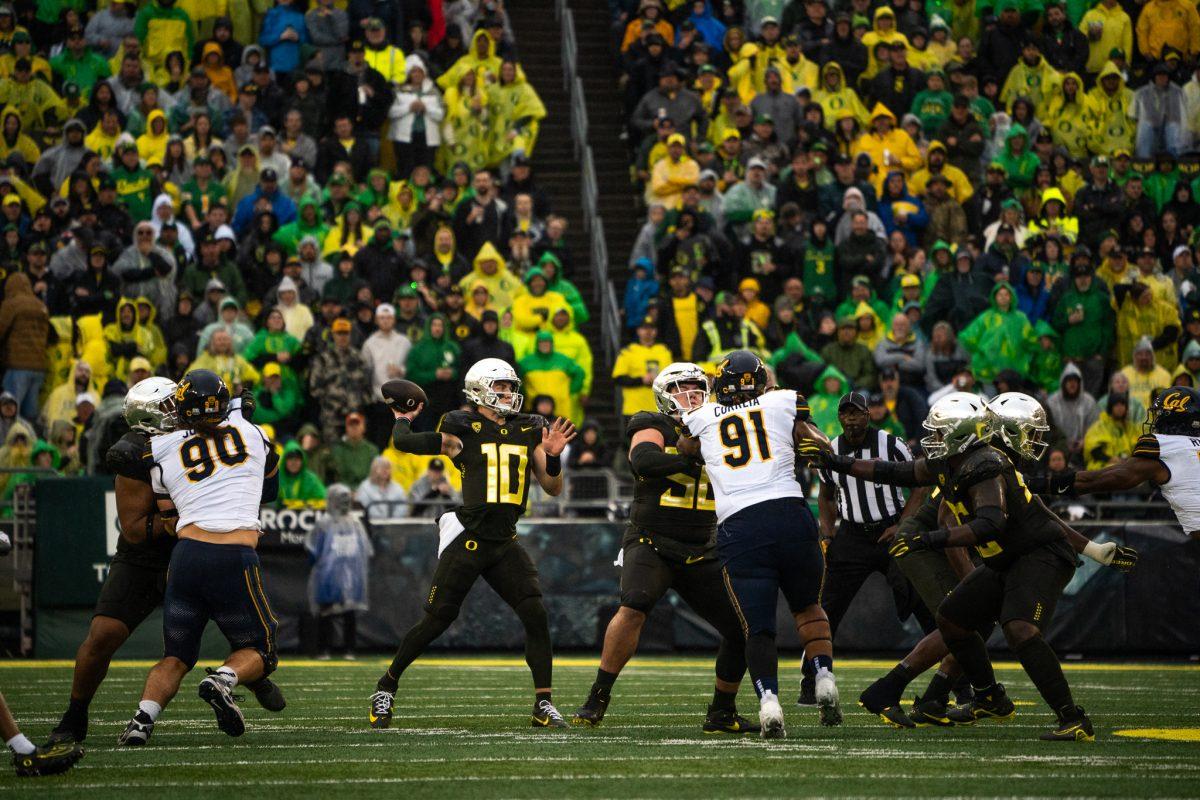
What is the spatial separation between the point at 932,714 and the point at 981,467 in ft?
4.70

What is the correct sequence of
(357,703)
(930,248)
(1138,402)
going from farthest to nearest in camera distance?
(930,248)
(1138,402)
(357,703)

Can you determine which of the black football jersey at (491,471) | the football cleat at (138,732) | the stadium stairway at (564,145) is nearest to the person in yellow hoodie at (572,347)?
the stadium stairway at (564,145)

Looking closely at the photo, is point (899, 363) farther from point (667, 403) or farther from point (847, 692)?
point (667, 403)

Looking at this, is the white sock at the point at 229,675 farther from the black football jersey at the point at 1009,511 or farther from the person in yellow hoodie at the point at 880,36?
the person in yellow hoodie at the point at 880,36

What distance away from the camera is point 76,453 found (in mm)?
15164

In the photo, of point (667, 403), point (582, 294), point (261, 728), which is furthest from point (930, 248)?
point (261, 728)

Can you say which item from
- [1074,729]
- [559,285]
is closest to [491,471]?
[1074,729]

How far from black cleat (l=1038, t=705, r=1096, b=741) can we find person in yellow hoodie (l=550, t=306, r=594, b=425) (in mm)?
8426

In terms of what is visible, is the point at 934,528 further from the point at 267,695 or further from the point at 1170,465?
the point at 267,695

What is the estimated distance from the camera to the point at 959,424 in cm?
827

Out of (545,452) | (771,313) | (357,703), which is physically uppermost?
(771,313)

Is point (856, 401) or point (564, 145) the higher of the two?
point (564, 145)

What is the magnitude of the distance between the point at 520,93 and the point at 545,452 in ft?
32.6

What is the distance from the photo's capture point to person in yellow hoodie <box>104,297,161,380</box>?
15500 millimetres
